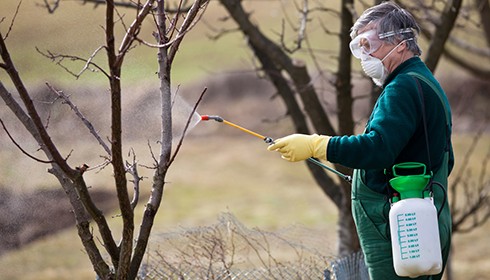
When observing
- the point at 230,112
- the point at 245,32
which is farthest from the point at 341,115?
the point at 230,112

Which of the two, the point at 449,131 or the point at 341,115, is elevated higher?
the point at 341,115

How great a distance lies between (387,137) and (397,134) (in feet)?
0.15

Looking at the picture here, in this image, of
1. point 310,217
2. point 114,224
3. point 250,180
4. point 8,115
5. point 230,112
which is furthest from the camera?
point 230,112

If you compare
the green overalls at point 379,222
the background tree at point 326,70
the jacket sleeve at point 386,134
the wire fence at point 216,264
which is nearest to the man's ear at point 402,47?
the jacket sleeve at point 386,134

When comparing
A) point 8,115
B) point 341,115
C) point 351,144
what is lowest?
point 351,144

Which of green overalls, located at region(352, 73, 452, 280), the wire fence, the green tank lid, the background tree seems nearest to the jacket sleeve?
the green tank lid

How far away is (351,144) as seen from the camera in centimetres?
349

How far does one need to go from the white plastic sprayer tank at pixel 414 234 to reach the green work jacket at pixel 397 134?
0.45 ft

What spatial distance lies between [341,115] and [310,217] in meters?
15.3

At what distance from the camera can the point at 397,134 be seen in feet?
11.4

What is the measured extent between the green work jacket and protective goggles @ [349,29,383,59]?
0.43ft

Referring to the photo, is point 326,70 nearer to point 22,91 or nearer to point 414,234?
point 414,234

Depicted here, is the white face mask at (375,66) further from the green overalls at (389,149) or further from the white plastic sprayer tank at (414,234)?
the white plastic sprayer tank at (414,234)

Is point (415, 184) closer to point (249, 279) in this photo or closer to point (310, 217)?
point (249, 279)
